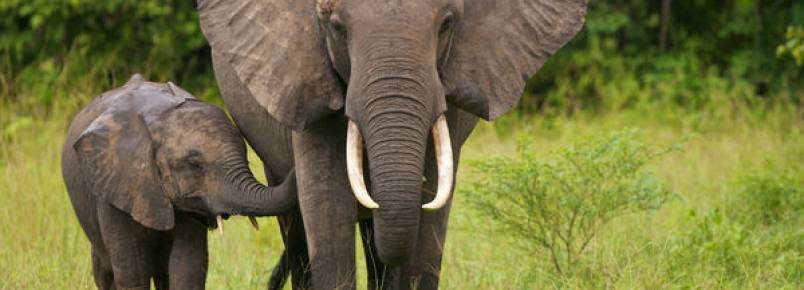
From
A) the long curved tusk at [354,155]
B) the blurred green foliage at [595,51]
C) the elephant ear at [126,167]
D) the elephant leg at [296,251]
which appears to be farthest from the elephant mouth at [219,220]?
the blurred green foliage at [595,51]

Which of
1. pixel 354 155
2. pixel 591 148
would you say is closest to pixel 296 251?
pixel 591 148

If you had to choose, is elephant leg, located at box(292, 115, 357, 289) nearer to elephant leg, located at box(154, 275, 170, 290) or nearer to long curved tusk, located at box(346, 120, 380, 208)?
long curved tusk, located at box(346, 120, 380, 208)

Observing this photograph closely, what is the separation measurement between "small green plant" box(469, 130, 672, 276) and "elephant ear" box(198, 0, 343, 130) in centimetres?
179

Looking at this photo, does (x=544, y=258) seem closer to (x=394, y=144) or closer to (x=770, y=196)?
(x=770, y=196)

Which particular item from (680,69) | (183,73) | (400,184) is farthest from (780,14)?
(400,184)

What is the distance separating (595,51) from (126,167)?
8202mm

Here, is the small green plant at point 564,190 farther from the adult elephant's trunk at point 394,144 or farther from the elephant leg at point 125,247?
the adult elephant's trunk at point 394,144

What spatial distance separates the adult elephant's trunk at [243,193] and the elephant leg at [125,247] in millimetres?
466

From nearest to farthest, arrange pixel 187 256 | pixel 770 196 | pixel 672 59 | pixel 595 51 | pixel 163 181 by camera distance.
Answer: pixel 163 181, pixel 187 256, pixel 770 196, pixel 595 51, pixel 672 59

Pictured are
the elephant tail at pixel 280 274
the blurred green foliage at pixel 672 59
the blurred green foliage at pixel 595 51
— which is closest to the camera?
the elephant tail at pixel 280 274

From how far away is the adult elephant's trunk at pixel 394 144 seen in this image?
15.9 ft

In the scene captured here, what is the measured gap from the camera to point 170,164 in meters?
5.45

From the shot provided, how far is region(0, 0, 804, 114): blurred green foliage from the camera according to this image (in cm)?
1250

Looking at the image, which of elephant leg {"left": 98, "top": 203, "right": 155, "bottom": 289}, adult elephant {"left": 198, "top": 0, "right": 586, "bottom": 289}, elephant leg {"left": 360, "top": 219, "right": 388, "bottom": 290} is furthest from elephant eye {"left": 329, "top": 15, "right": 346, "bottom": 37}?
elephant leg {"left": 360, "top": 219, "right": 388, "bottom": 290}
